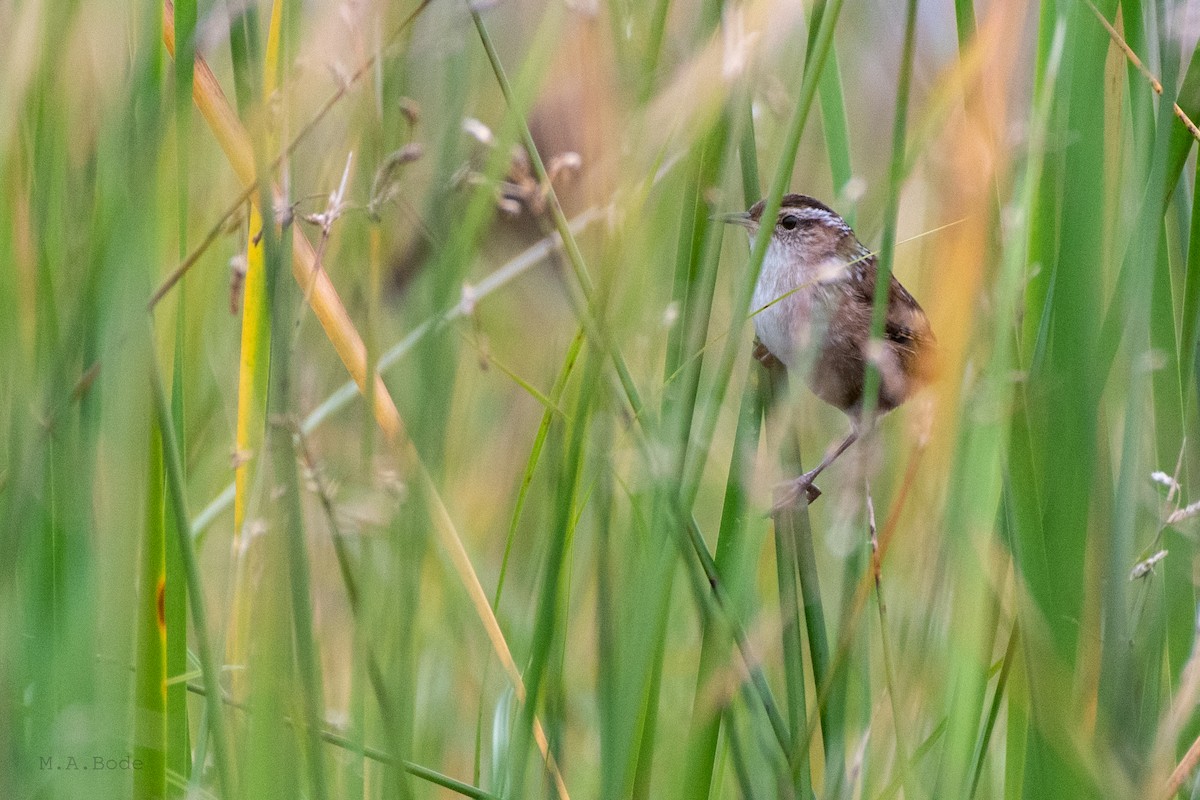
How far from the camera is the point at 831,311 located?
272cm

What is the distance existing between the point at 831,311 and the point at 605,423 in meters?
1.41

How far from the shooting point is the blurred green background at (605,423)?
4.11 feet

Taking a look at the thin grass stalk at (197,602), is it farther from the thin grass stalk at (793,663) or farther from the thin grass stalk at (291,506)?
the thin grass stalk at (793,663)

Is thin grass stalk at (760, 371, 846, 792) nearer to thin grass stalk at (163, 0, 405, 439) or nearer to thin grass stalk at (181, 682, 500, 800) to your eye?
thin grass stalk at (181, 682, 500, 800)

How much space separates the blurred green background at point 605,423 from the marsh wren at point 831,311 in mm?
500

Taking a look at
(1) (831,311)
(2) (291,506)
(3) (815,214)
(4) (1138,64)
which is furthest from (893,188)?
(3) (815,214)

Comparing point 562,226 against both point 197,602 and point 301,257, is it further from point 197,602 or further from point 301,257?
point 197,602

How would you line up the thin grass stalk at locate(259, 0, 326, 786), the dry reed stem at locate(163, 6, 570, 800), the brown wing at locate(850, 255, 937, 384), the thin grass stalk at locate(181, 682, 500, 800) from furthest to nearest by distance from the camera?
1. the brown wing at locate(850, 255, 937, 384)
2. the dry reed stem at locate(163, 6, 570, 800)
3. the thin grass stalk at locate(181, 682, 500, 800)
4. the thin grass stalk at locate(259, 0, 326, 786)

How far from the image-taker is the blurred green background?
125cm

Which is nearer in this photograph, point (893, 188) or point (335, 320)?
point (893, 188)

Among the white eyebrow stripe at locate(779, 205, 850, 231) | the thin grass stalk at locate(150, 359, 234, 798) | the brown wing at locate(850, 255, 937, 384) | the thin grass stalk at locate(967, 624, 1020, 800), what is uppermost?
the white eyebrow stripe at locate(779, 205, 850, 231)

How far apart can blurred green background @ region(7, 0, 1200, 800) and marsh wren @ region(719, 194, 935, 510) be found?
0.50 meters

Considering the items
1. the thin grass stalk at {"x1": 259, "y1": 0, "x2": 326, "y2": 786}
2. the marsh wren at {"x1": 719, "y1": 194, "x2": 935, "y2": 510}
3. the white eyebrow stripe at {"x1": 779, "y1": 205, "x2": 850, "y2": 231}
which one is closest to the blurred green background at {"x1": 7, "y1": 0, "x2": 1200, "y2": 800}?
the thin grass stalk at {"x1": 259, "y1": 0, "x2": 326, "y2": 786}

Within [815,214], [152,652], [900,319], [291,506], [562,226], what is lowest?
[152,652]
